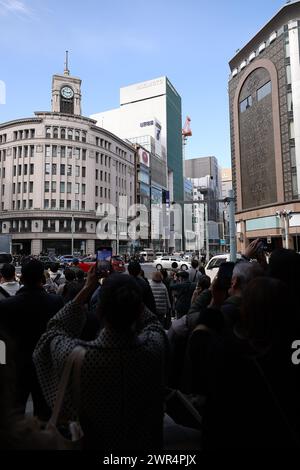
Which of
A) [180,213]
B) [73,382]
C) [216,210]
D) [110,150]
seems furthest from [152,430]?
[216,210]

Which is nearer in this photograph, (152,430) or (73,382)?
(73,382)

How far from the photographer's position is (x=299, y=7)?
110 ft

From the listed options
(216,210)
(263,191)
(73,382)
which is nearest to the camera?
(73,382)

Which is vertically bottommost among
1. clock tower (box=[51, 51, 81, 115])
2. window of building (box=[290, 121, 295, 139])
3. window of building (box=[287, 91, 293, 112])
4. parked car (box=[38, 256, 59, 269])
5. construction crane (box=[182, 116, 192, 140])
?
parked car (box=[38, 256, 59, 269])

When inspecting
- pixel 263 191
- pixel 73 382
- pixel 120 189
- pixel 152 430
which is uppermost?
pixel 120 189

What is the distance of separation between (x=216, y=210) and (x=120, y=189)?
86.9 m

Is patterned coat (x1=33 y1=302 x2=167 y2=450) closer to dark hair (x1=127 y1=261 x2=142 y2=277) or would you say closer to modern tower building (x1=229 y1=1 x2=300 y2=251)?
dark hair (x1=127 y1=261 x2=142 y2=277)

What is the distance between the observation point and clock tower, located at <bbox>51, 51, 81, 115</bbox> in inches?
2564

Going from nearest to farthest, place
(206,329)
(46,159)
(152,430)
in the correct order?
(152,430)
(206,329)
(46,159)

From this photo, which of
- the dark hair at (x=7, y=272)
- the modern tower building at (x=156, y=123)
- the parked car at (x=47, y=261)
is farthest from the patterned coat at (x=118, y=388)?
the modern tower building at (x=156, y=123)

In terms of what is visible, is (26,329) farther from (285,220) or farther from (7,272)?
(285,220)

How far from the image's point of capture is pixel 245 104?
39688 mm

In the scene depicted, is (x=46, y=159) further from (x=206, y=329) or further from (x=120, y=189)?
(x=206, y=329)

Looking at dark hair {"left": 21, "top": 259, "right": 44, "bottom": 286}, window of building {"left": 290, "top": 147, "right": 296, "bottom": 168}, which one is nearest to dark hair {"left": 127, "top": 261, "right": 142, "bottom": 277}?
dark hair {"left": 21, "top": 259, "right": 44, "bottom": 286}
